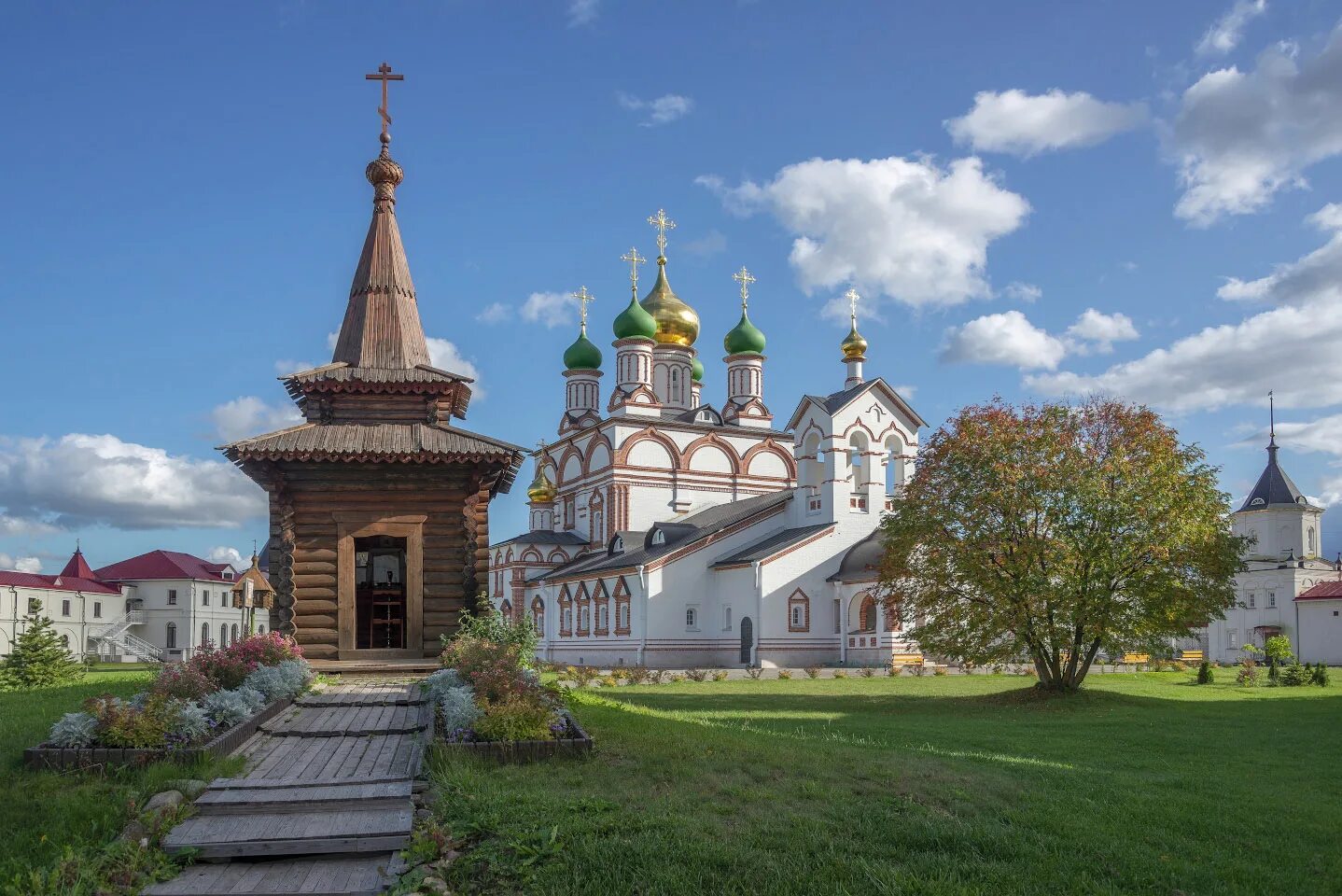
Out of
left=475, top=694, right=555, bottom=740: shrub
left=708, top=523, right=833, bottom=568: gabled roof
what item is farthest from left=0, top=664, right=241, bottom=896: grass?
left=708, top=523, right=833, bottom=568: gabled roof

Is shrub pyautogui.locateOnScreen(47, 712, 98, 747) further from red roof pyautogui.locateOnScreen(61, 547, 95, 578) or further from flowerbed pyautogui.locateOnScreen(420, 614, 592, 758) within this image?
red roof pyautogui.locateOnScreen(61, 547, 95, 578)

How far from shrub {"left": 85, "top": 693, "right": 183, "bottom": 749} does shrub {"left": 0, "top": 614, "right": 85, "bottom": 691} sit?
39.8 feet

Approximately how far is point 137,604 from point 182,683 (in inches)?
2007

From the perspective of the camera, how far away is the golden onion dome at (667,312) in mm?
50281

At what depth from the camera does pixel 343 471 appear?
16297 millimetres

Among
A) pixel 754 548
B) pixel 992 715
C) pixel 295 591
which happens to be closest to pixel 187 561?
pixel 754 548

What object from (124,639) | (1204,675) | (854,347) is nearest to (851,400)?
(854,347)

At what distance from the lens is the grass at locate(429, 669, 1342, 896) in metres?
6.49

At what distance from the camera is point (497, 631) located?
49.7ft

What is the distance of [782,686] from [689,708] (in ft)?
25.5

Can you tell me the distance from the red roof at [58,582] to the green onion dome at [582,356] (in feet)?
82.5

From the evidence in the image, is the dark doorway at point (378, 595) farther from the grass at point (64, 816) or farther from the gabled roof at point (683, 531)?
the gabled roof at point (683, 531)

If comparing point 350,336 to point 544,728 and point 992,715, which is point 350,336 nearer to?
point 544,728

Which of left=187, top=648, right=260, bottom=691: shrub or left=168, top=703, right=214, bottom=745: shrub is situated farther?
left=187, top=648, right=260, bottom=691: shrub
